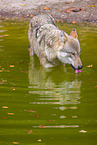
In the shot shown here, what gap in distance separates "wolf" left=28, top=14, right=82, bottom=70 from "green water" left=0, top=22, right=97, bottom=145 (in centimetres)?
33

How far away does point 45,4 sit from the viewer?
18.4 meters

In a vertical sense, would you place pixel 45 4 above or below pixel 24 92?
above

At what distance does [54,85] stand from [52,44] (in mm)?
1212

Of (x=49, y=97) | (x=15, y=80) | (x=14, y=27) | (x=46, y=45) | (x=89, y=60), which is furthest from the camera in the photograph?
(x=14, y=27)

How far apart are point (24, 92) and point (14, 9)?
456 inches

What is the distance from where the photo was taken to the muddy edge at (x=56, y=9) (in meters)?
16.5

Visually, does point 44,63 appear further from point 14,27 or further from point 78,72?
point 14,27

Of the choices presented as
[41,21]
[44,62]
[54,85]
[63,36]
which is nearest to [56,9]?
[41,21]

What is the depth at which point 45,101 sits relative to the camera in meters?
6.77

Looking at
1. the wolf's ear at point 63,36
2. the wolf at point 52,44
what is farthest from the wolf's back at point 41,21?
the wolf's ear at point 63,36

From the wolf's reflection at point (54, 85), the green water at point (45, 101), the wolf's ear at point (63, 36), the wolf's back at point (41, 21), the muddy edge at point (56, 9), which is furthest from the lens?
the muddy edge at point (56, 9)

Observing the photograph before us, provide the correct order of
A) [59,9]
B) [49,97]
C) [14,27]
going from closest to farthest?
[49,97] < [14,27] < [59,9]

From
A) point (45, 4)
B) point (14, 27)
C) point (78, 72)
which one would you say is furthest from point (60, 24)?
point (78, 72)

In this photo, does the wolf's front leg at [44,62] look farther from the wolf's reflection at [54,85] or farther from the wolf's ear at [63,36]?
the wolf's ear at [63,36]
